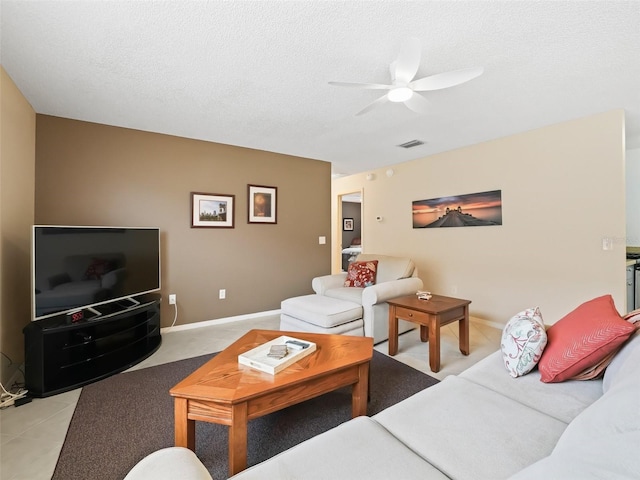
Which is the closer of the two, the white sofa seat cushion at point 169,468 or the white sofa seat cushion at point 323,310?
the white sofa seat cushion at point 169,468

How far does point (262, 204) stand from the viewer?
4.20m

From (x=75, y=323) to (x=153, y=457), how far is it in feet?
6.49

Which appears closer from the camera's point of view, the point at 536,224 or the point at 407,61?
the point at 407,61

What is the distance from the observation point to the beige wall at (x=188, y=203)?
299 cm

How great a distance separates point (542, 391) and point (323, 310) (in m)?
1.78

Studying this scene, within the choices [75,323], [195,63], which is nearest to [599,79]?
[195,63]

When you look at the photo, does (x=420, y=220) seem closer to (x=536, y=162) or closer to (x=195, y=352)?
(x=536, y=162)

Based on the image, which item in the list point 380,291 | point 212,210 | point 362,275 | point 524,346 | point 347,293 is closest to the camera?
point 524,346

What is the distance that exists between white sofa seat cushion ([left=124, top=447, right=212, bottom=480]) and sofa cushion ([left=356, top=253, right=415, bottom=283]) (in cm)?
→ 284

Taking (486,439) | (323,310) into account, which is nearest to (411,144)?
(323,310)

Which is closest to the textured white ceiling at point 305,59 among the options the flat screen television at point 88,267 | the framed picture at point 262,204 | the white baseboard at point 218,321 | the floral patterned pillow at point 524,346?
the framed picture at point 262,204

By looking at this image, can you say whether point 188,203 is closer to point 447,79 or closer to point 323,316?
point 323,316

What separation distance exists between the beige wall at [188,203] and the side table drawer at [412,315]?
6.98 ft

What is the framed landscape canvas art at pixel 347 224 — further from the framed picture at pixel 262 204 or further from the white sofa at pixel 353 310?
the white sofa at pixel 353 310
